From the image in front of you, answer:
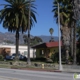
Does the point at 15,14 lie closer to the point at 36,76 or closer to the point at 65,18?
the point at 65,18

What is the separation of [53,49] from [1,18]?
56.0ft

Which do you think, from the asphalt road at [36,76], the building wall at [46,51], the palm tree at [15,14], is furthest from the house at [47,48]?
the asphalt road at [36,76]

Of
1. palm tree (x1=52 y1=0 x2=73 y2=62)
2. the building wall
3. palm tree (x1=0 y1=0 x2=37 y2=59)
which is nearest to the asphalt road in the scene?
palm tree (x1=52 y1=0 x2=73 y2=62)

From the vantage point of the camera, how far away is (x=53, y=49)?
192 feet

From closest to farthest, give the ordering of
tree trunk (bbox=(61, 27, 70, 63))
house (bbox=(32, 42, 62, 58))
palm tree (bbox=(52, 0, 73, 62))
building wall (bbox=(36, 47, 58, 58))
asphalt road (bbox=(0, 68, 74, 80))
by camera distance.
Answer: asphalt road (bbox=(0, 68, 74, 80))
palm tree (bbox=(52, 0, 73, 62))
tree trunk (bbox=(61, 27, 70, 63))
house (bbox=(32, 42, 62, 58))
building wall (bbox=(36, 47, 58, 58))

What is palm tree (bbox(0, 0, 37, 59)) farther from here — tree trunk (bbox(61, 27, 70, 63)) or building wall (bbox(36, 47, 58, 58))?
building wall (bbox(36, 47, 58, 58))

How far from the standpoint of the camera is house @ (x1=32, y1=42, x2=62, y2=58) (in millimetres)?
56856

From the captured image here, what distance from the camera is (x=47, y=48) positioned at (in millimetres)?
59781

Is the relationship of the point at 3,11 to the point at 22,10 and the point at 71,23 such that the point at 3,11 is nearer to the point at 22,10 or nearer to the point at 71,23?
the point at 22,10

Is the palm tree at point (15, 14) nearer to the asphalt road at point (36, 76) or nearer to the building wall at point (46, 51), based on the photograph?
the building wall at point (46, 51)

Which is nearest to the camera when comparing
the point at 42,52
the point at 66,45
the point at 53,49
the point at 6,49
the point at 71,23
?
the point at 71,23

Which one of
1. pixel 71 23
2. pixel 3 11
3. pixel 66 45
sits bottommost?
pixel 66 45

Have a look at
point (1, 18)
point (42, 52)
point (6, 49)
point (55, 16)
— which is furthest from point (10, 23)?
point (6, 49)

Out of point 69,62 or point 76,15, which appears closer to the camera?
point 76,15
